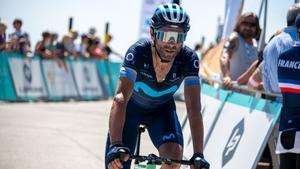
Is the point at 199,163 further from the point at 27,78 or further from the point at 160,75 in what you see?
the point at 27,78

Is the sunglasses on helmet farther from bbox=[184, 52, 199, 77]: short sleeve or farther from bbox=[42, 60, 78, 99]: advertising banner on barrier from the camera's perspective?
bbox=[42, 60, 78, 99]: advertising banner on barrier

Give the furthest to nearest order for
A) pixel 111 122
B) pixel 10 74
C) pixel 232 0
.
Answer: pixel 10 74, pixel 232 0, pixel 111 122

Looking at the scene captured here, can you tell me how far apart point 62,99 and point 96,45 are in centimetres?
282

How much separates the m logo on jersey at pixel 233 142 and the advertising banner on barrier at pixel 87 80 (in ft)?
42.7

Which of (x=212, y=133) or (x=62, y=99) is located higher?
(x=212, y=133)

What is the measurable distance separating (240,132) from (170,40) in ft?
8.51

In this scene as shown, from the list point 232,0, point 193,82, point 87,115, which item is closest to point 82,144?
point 232,0

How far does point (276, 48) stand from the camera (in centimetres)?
658

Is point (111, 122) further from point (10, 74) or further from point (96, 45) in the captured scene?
point (96, 45)

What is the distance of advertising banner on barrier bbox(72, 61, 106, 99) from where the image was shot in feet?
66.7

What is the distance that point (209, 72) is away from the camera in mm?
11211

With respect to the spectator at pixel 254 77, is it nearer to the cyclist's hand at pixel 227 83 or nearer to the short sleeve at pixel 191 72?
the cyclist's hand at pixel 227 83

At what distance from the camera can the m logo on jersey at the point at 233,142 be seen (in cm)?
730

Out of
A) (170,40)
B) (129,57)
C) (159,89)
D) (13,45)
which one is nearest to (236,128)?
Result: (159,89)
